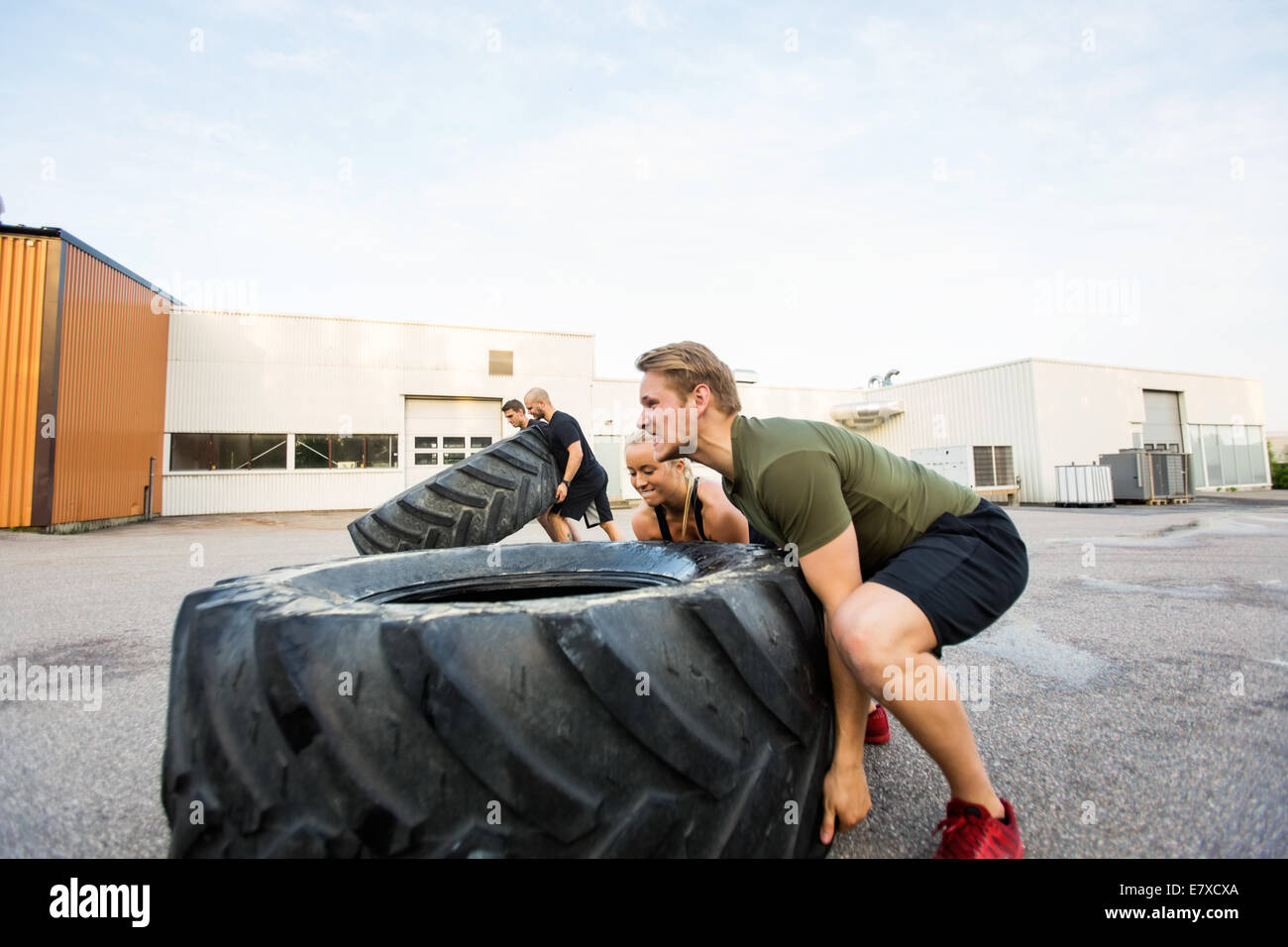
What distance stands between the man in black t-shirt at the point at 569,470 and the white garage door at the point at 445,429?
39.5ft

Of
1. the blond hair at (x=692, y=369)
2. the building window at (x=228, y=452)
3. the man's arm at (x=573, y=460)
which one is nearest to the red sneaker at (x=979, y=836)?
the blond hair at (x=692, y=369)

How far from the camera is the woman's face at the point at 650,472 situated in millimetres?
2033

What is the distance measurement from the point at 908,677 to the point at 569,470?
356 cm

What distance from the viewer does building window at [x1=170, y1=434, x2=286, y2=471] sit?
48.2ft

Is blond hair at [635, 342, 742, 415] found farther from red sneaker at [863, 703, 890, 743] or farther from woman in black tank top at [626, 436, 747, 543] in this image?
red sneaker at [863, 703, 890, 743]

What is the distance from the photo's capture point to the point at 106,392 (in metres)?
11.9

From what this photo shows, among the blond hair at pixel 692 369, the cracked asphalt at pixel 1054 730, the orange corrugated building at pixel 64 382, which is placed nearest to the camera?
the cracked asphalt at pixel 1054 730

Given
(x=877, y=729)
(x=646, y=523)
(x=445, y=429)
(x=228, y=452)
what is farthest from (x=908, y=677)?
(x=228, y=452)

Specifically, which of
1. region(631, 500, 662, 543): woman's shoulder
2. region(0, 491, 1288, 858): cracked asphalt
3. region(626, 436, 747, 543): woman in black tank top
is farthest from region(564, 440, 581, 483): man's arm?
region(0, 491, 1288, 858): cracked asphalt

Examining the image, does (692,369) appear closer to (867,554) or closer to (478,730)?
(867,554)

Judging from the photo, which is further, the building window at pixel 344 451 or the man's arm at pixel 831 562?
the building window at pixel 344 451

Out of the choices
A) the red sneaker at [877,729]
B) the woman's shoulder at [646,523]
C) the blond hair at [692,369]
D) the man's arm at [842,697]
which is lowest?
the red sneaker at [877,729]

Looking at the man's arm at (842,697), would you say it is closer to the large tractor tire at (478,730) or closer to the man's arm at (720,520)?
the large tractor tire at (478,730)

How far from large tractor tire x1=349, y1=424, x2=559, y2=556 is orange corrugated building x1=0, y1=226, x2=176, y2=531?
1050cm
